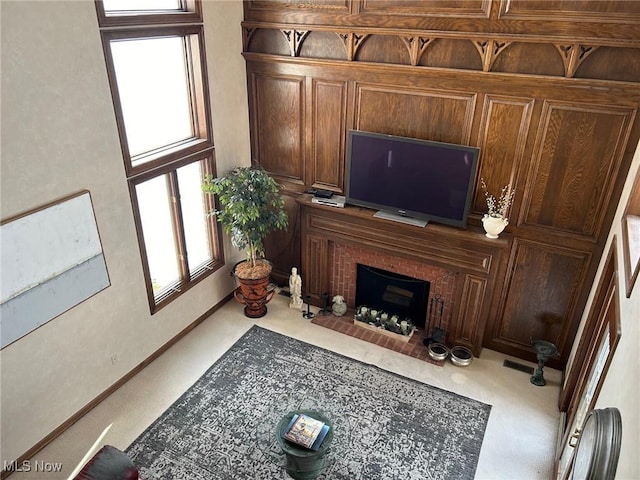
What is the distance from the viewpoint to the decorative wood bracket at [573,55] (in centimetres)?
349

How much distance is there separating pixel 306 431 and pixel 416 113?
2.84 m

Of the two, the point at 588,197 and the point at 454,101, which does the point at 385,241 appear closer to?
the point at 454,101

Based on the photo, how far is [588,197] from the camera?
388 centimetres

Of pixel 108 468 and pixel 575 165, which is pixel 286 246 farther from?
pixel 108 468

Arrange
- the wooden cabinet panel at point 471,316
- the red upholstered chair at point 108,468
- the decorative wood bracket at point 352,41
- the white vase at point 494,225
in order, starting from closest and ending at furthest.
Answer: the red upholstered chair at point 108,468
the white vase at point 494,225
the decorative wood bracket at point 352,41
the wooden cabinet panel at point 471,316

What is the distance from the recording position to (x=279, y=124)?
16.4 ft

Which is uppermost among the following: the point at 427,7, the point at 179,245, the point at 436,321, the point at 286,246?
the point at 427,7

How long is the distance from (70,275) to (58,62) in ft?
4.94

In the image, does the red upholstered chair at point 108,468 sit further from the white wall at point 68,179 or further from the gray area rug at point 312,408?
the white wall at point 68,179

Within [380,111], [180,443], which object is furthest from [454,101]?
[180,443]

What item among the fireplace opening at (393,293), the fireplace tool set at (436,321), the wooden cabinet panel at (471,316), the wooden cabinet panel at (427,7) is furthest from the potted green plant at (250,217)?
the wooden cabinet panel at (471,316)

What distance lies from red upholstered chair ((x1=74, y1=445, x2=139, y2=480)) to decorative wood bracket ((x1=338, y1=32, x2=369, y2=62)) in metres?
3.63

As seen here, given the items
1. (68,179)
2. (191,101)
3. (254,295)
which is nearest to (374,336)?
(254,295)

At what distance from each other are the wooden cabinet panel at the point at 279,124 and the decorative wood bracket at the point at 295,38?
254 millimetres
